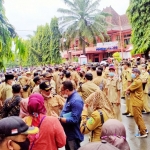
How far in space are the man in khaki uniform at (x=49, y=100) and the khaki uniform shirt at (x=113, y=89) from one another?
3.38m

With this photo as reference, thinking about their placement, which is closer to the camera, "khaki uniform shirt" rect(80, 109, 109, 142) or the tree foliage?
"khaki uniform shirt" rect(80, 109, 109, 142)

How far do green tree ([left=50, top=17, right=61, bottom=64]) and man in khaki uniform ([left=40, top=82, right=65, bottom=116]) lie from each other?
37.0 m

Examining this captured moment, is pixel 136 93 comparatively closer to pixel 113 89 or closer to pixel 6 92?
pixel 113 89

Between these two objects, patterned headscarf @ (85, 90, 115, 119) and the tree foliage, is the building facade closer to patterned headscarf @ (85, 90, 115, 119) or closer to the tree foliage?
the tree foliage

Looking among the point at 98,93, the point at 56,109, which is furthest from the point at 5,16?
the point at 98,93

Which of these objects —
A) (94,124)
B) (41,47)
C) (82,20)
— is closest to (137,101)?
(94,124)

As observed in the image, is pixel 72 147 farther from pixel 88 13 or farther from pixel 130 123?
pixel 88 13

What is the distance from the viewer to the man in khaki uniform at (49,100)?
4.57m

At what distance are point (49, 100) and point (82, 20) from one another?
92.2 ft

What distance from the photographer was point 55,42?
42312 mm

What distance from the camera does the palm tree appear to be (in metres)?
32.0

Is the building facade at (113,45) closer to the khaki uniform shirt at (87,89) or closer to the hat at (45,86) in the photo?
the khaki uniform shirt at (87,89)

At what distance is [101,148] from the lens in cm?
157

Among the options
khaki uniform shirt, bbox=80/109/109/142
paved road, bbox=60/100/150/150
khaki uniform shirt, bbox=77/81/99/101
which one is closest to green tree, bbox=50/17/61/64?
paved road, bbox=60/100/150/150
